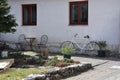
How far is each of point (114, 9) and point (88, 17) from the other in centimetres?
169

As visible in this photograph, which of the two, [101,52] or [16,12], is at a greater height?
[16,12]

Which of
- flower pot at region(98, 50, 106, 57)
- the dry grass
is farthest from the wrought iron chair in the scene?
the dry grass

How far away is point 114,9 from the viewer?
18.5m

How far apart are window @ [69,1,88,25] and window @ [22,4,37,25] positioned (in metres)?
2.78

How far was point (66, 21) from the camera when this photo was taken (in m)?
20.1

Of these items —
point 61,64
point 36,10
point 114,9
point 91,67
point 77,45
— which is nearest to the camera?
point 61,64

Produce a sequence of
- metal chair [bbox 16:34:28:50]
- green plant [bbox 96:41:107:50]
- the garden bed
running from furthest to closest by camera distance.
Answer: metal chair [bbox 16:34:28:50], green plant [bbox 96:41:107:50], the garden bed

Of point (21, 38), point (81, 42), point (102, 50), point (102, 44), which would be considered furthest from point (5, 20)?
point (21, 38)

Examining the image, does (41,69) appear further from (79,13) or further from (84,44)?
(79,13)

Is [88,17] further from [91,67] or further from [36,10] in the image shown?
[91,67]

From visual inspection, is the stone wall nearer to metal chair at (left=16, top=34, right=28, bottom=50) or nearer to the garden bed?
the garden bed

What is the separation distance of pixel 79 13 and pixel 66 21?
36.7 inches

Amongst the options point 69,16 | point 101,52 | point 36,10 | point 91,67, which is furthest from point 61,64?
point 36,10

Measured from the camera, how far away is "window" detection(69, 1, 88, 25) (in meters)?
19.7
